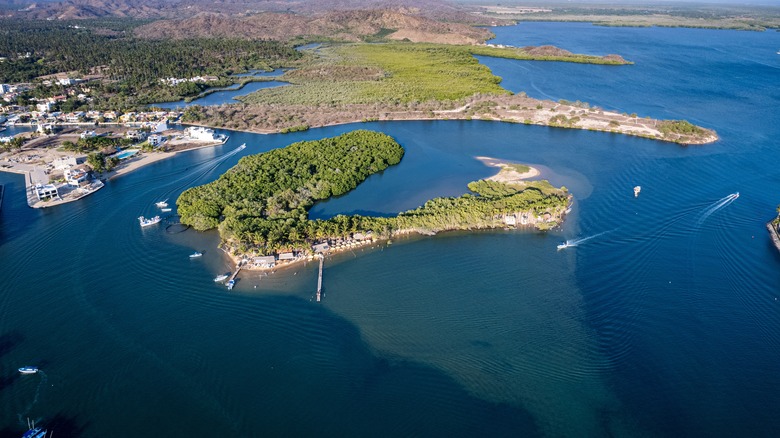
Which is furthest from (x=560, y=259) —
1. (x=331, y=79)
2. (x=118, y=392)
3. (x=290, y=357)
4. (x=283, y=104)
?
(x=331, y=79)

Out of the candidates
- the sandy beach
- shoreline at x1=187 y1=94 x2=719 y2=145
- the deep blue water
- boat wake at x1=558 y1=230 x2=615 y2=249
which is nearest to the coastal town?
the deep blue water

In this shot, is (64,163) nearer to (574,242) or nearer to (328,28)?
(574,242)

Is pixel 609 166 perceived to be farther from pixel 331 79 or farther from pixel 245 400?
pixel 331 79

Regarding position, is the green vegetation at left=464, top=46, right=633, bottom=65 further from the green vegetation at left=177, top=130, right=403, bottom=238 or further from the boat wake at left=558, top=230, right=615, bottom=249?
the boat wake at left=558, top=230, right=615, bottom=249

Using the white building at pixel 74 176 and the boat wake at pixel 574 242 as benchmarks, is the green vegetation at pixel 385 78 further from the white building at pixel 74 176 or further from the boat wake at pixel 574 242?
the boat wake at pixel 574 242

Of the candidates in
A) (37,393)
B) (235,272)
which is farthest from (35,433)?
(235,272)
